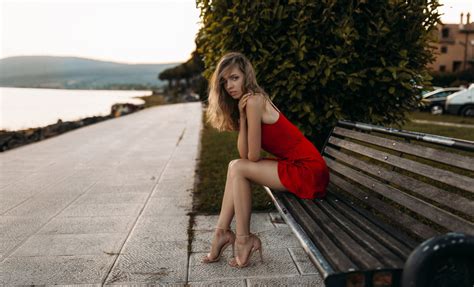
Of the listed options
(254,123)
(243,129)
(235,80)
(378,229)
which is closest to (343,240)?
(378,229)

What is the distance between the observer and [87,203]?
530 centimetres

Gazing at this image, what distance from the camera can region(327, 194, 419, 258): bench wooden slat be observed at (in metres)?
2.25

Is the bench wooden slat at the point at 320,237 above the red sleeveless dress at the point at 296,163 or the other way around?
the other way around

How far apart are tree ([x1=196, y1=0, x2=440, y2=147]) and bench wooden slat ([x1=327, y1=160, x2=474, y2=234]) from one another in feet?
3.25

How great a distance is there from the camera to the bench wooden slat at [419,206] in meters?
2.17

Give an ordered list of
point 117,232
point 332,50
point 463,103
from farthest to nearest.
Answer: point 463,103 < point 332,50 < point 117,232

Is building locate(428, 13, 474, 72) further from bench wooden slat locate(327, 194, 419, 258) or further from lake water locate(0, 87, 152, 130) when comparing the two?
bench wooden slat locate(327, 194, 419, 258)

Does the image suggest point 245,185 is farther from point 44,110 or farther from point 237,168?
point 44,110

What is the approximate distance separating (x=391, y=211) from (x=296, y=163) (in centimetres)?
81

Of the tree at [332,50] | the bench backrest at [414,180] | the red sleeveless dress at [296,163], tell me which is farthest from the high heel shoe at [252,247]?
the tree at [332,50]

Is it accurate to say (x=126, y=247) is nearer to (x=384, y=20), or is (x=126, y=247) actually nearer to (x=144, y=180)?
(x=144, y=180)

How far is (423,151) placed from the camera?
105 inches

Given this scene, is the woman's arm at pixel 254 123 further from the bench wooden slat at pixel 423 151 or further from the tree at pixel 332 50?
the tree at pixel 332 50

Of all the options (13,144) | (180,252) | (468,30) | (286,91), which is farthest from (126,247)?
(468,30)
